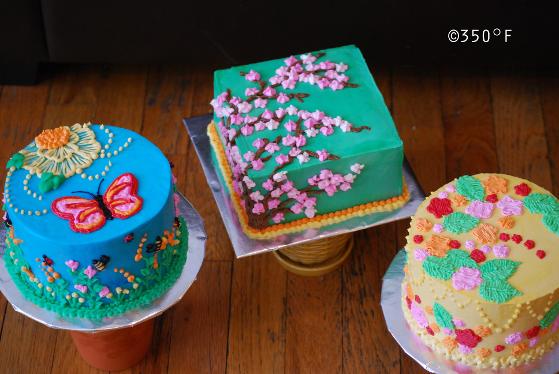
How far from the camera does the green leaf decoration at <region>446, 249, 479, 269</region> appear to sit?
222 centimetres

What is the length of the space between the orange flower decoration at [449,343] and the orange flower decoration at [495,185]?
0.38 metres

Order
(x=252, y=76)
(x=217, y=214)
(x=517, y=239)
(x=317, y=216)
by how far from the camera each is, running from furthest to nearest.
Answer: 1. (x=217, y=214)
2. (x=252, y=76)
3. (x=317, y=216)
4. (x=517, y=239)

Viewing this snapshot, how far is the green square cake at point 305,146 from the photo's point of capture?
8.21ft

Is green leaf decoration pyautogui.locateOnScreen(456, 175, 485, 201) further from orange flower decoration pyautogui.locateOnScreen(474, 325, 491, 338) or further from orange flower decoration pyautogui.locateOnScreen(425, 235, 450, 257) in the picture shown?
orange flower decoration pyautogui.locateOnScreen(474, 325, 491, 338)

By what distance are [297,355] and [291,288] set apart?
23 cm

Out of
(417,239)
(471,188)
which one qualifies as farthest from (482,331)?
(471,188)

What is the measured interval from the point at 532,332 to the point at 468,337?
15cm

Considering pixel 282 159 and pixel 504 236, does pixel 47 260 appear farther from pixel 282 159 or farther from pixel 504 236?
pixel 504 236

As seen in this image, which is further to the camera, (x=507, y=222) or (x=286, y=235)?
(x=286, y=235)

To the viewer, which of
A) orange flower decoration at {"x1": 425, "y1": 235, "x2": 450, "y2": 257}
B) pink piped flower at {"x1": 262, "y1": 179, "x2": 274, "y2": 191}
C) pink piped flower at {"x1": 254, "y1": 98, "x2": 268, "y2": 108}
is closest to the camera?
orange flower decoration at {"x1": 425, "y1": 235, "x2": 450, "y2": 257}

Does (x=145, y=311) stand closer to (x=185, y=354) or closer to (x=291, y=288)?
(x=185, y=354)

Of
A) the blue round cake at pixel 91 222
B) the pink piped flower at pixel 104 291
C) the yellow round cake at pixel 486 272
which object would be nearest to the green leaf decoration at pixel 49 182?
the blue round cake at pixel 91 222

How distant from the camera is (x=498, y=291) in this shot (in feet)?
7.07

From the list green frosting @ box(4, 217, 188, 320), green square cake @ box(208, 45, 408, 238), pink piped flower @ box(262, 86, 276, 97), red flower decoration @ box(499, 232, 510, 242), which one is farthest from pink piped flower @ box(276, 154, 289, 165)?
red flower decoration @ box(499, 232, 510, 242)
